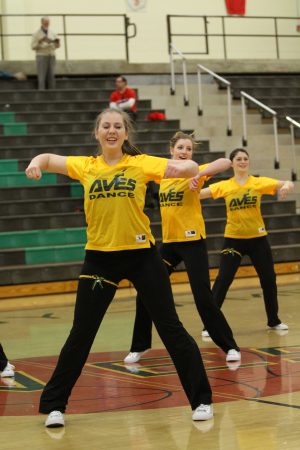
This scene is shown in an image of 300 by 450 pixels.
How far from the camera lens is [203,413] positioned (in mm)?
5254

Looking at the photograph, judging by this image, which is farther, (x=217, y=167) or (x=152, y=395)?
(x=217, y=167)

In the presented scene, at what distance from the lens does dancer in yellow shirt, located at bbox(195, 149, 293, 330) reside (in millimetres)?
8922

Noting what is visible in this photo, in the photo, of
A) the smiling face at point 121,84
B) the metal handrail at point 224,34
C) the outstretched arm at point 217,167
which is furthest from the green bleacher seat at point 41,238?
the metal handrail at point 224,34

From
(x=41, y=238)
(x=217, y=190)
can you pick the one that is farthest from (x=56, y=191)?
(x=217, y=190)

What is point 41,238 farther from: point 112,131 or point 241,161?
point 112,131

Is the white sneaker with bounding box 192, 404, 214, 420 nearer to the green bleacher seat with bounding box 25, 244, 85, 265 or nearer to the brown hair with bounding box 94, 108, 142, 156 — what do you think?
the brown hair with bounding box 94, 108, 142, 156

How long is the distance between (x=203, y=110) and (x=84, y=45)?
12.9ft

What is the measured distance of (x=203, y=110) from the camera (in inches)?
759

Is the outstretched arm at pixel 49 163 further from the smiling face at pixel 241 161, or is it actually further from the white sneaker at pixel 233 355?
the smiling face at pixel 241 161

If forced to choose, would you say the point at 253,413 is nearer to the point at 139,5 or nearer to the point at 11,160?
the point at 11,160

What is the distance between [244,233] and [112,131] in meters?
3.79

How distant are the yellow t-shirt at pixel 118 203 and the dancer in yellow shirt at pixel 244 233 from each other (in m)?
3.36

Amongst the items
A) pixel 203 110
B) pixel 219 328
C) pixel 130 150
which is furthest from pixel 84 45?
pixel 130 150

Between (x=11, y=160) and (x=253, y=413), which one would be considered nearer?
(x=253, y=413)
